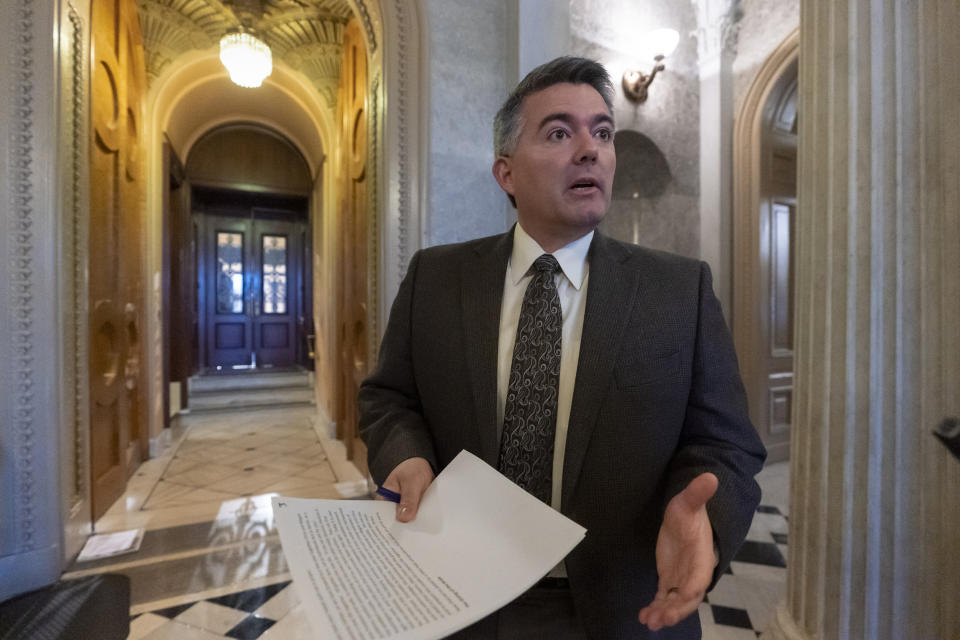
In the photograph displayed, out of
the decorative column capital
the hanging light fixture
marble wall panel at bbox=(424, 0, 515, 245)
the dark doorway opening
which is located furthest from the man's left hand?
the dark doorway opening

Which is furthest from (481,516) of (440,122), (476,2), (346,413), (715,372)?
(346,413)

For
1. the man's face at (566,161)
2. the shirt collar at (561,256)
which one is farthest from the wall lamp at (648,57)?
the shirt collar at (561,256)

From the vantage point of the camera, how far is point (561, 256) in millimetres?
1085

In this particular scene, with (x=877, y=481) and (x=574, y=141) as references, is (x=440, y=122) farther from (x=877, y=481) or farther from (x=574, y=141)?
(x=877, y=481)

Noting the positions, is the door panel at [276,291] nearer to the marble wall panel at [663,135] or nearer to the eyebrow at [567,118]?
the marble wall panel at [663,135]

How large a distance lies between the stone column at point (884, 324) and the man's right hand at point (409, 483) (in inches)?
60.8

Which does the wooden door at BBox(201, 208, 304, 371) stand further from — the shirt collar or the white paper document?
the white paper document

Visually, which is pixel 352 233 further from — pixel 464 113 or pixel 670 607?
pixel 670 607

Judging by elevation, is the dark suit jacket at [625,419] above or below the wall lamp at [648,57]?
below

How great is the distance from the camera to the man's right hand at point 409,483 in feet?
2.73

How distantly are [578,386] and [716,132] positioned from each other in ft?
15.1

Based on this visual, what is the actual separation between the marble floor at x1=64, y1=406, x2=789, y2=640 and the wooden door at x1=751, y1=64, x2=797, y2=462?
55 cm

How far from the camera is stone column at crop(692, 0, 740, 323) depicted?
15.2 ft

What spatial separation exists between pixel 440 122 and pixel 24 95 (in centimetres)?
209
